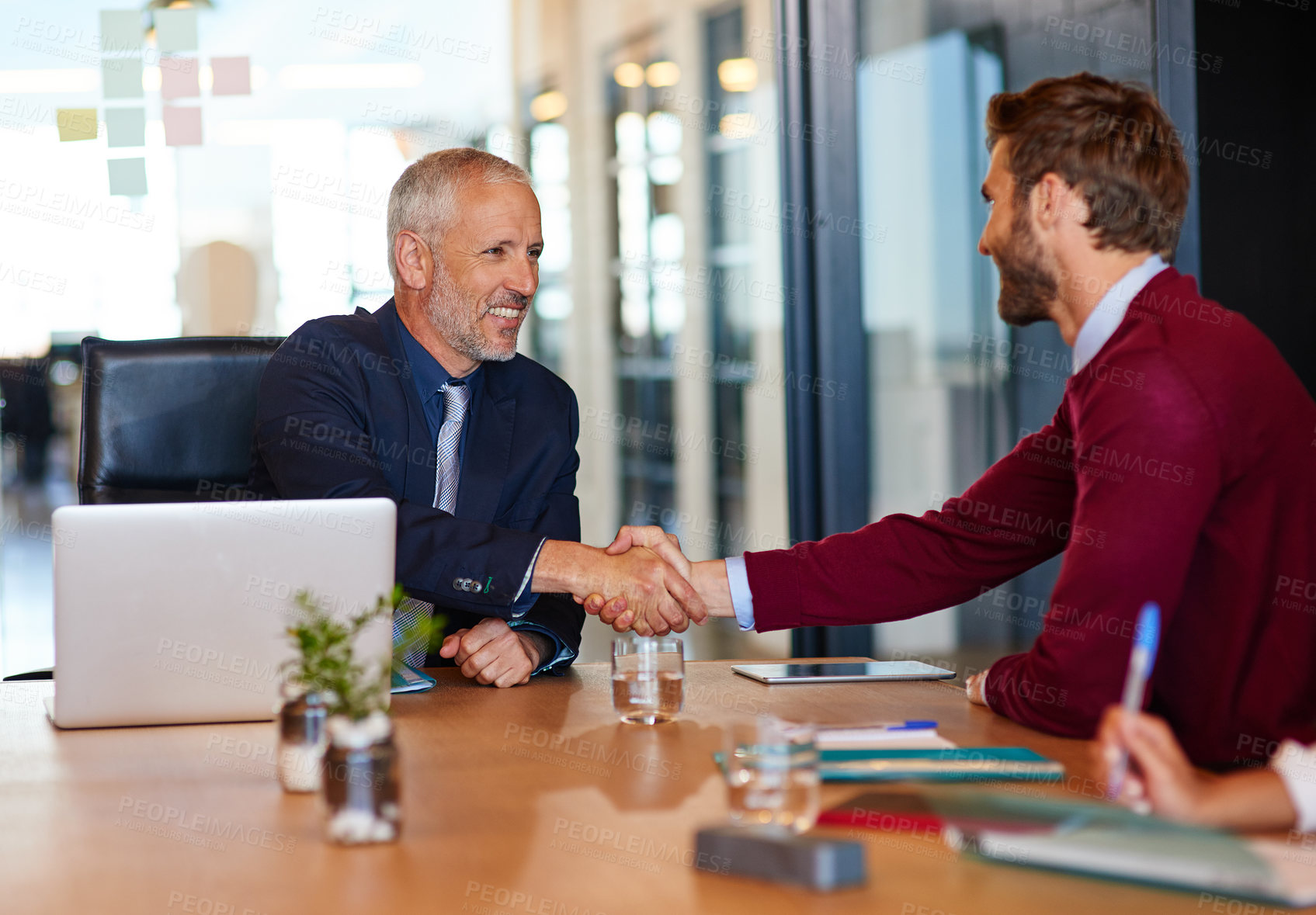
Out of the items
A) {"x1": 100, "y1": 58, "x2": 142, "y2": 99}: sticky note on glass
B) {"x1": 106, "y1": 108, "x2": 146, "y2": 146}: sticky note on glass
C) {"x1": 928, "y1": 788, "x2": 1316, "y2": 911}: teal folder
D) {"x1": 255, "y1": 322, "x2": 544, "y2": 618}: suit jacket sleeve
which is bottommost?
{"x1": 928, "y1": 788, "x2": 1316, "y2": 911}: teal folder

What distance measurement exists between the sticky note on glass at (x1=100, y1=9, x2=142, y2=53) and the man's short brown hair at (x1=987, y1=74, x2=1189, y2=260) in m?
2.77

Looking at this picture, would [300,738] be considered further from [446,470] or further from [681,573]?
[446,470]

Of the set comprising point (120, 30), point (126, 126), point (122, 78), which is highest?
point (120, 30)

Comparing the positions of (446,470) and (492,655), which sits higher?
(446,470)

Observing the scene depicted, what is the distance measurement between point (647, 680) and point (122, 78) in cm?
276

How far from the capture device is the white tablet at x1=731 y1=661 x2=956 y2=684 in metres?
1.74

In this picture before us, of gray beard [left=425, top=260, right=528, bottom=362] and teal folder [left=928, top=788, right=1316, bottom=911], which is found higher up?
gray beard [left=425, top=260, right=528, bottom=362]

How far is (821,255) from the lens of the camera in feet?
11.3

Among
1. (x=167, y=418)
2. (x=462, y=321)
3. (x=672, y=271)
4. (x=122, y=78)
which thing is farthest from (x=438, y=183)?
(x=672, y=271)

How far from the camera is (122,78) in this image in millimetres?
3438

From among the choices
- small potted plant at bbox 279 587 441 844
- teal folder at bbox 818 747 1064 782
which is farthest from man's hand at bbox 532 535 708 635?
small potted plant at bbox 279 587 441 844

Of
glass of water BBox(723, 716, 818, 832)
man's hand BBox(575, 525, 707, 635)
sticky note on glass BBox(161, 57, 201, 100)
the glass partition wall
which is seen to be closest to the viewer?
glass of water BBox(723, 716, 818, 832)

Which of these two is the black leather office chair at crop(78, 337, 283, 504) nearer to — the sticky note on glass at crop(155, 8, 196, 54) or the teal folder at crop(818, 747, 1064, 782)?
the teal folder at crop(818, 747, 1064, 782)

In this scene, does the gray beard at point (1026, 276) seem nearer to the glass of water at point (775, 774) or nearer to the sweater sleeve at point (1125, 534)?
the sweater sleeve at point (1125, 534)
